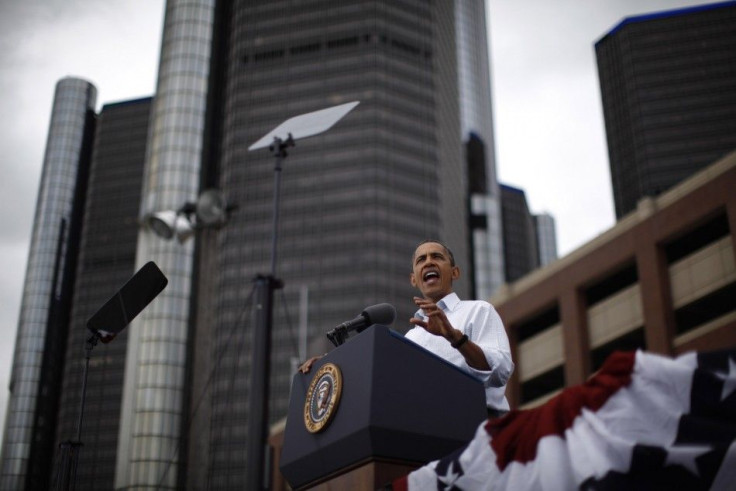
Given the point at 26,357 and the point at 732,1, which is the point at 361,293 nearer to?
the point at 26,357

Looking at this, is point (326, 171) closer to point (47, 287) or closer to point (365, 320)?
point (47, 287)

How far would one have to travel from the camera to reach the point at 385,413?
3529 mm

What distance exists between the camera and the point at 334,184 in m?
132

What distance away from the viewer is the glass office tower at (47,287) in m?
132

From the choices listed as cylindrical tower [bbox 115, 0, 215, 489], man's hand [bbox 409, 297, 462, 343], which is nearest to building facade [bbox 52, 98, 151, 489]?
cylindrical tower [bbox 115, 0, 215, 489]

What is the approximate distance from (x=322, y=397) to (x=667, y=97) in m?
127

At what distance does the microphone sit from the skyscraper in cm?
11564

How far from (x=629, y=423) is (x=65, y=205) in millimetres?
161668

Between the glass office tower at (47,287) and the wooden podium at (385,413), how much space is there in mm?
136458

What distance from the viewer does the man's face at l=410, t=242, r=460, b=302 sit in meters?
4.69

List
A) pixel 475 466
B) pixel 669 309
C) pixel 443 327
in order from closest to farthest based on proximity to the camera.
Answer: pixel 475 466 → pixel 443 327 → pixel 669 309

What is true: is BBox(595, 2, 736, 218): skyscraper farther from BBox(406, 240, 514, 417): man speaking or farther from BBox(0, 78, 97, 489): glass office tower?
BBox(406, 240, 514, 417): man speaking

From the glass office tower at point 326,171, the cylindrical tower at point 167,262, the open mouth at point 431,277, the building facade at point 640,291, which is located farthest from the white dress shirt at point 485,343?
the glass office tower at point 326,171

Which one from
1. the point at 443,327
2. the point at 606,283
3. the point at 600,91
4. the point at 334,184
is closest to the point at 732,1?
the point at 600,91
